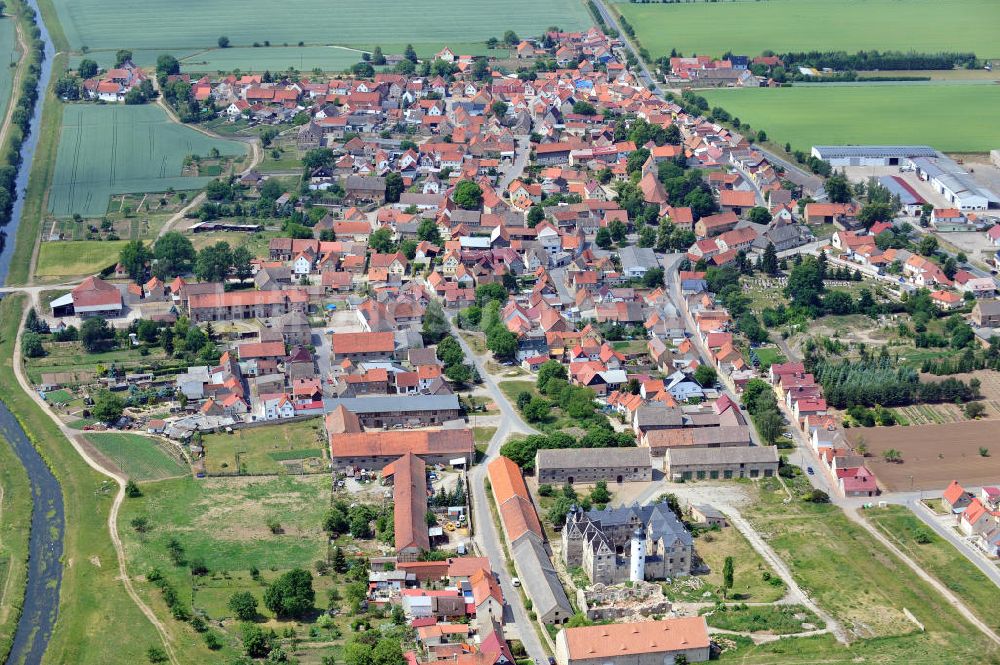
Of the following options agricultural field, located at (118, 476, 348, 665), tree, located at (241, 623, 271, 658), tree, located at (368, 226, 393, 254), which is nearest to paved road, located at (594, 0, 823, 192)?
tree, located at (368, 226, 393, 254)

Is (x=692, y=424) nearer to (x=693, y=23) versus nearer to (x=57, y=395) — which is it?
(x=57, y=395)

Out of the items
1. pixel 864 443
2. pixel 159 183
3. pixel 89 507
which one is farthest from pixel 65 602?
pixel 159 183

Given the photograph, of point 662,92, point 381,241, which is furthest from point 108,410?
point 662,92

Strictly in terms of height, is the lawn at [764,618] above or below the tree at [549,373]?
below

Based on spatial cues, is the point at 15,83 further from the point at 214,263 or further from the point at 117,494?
the point at 117,494

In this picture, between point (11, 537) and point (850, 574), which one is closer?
point (850, 574)

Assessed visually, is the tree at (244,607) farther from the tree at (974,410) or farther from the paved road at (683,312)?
the tree at (974,410)

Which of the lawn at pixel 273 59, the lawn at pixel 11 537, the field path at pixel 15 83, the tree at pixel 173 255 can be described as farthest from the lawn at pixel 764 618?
the lawn at pixel 273 59
